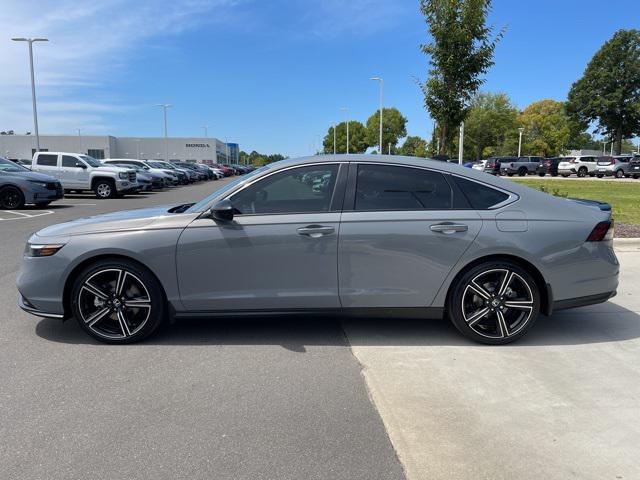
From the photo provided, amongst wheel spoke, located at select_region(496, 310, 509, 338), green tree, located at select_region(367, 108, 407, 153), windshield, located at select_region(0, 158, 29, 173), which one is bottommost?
wheel spoke, located at select_region(496, 310, 509, 338)

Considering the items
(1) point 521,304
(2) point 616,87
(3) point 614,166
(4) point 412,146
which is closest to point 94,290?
(1) point 521,304

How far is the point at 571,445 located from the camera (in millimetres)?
2861

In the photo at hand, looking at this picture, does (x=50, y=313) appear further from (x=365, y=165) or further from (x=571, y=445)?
(x=571, y=445)

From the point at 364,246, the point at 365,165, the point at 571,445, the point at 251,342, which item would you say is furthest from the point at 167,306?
the point at 571,445

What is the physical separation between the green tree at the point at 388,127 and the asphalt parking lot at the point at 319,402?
3105 inches

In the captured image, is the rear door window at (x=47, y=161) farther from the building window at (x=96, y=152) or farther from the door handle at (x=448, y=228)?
the building window at (x=96, y=152)

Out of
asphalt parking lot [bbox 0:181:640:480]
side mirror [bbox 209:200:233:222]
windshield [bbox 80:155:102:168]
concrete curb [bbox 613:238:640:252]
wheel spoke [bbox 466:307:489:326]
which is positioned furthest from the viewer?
windshield [bbox 80:155:102:168]

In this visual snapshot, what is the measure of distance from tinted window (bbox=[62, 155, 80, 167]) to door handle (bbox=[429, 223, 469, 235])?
2090cm

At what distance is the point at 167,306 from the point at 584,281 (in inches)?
139

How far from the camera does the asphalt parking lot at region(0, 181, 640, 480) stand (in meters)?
2.69

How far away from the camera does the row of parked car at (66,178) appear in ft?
49.9

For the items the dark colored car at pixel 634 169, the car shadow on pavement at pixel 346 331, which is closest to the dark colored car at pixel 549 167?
the dark colored car at pixel 634 169

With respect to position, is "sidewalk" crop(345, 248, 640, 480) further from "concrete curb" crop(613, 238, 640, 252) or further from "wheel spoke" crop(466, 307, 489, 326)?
"concrete curb" crop(613, 238, 640, 252)

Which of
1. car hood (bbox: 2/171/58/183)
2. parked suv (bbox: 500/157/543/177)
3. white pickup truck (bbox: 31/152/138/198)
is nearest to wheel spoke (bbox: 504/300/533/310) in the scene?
car hood (bbox: 2/171/58/183)
